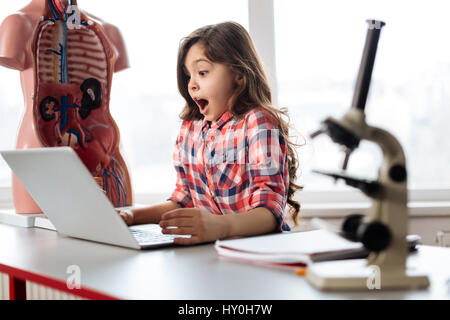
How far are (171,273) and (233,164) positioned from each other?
2.05 feet

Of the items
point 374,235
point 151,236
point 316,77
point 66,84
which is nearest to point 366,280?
point 374,235

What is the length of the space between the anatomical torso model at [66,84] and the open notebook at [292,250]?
73 cm

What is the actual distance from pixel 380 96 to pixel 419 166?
1.10 ft

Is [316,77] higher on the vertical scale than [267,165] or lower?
higher

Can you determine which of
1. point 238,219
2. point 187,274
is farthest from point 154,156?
point 187,274

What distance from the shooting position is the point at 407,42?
2223 mm

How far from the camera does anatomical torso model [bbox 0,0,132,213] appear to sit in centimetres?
145

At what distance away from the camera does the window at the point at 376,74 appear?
2.23 meters

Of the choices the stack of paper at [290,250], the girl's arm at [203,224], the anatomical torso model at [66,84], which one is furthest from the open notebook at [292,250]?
the anatomical torso model at [66,84]

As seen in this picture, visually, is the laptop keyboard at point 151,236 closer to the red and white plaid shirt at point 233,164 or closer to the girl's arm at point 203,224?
the girl's arm at point 203,224

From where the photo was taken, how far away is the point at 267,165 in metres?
1.22

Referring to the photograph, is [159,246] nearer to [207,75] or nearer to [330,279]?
[330,279]

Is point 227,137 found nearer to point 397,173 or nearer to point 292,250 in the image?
point 292,250
